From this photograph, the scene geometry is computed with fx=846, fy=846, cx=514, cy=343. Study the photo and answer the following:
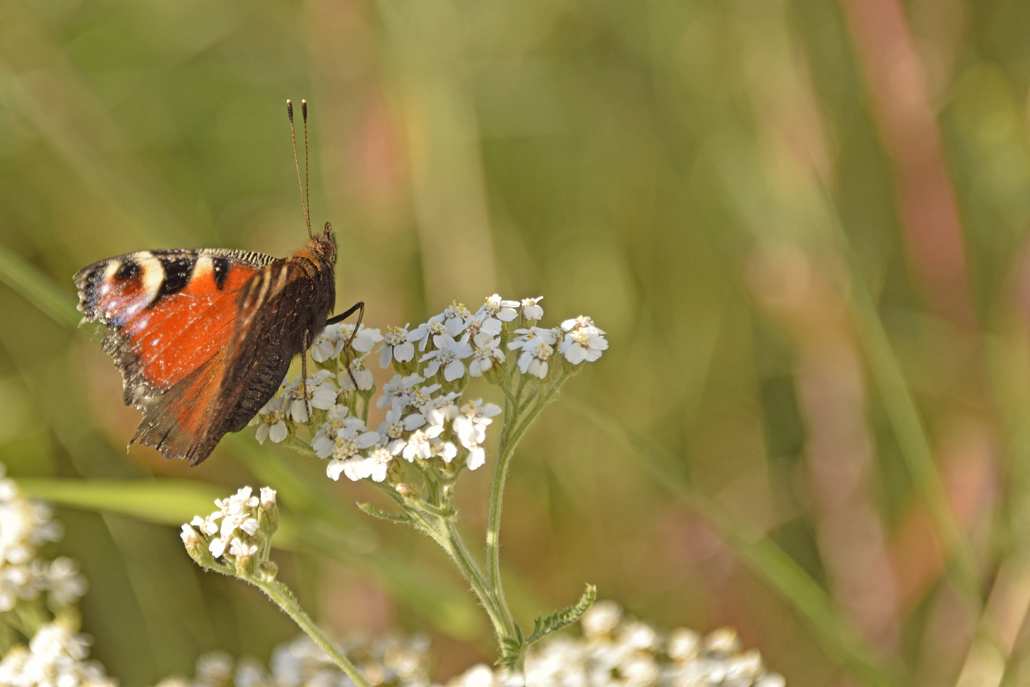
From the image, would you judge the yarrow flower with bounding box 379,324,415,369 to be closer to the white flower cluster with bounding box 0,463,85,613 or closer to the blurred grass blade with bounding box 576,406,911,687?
the blurred grass blade with bounding box 576,406,911,687

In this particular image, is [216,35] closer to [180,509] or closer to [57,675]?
[180,509]

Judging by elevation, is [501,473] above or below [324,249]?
below

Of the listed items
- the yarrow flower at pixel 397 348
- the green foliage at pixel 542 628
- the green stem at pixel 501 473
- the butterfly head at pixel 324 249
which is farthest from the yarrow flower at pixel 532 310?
the green foliage at pixel 542 628

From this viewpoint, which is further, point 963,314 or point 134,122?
point 134,122

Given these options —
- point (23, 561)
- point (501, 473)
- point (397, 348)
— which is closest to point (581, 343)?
point (501, 473)

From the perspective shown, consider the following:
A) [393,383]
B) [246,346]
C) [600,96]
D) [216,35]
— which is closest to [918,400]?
[600,96]

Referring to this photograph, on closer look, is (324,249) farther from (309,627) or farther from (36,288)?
(309,627)

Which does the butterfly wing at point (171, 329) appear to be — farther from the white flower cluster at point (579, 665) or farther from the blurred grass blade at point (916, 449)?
the blurred grass blade at point (916, 449)
